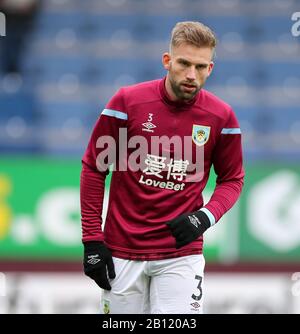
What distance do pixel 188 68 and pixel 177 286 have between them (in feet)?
3.31

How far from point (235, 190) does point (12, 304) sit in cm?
245

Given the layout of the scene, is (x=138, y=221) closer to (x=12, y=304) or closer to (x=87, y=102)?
(x=12, y=304)

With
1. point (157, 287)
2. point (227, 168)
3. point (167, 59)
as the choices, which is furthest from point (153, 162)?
point (157, 287)

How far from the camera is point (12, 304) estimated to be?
6215mm

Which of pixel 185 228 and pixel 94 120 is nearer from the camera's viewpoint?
pixel 185 228

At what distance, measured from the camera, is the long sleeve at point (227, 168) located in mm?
4266

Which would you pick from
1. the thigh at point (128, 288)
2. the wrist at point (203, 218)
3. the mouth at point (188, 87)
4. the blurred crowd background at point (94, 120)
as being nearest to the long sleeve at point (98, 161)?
the thigh at point (128, 288)

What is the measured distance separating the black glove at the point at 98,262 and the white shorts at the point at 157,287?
0.06 metres

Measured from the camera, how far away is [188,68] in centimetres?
407

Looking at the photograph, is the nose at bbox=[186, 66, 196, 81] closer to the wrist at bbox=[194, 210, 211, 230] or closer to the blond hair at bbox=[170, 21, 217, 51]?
the blond hair at bbox=[170, 21, 217, 51]

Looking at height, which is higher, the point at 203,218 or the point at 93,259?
the point at 203,218

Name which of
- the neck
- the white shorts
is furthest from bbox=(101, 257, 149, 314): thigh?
the neck

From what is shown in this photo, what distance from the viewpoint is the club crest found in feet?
13.9

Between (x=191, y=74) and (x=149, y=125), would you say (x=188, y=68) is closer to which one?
(x=191, y=74)
